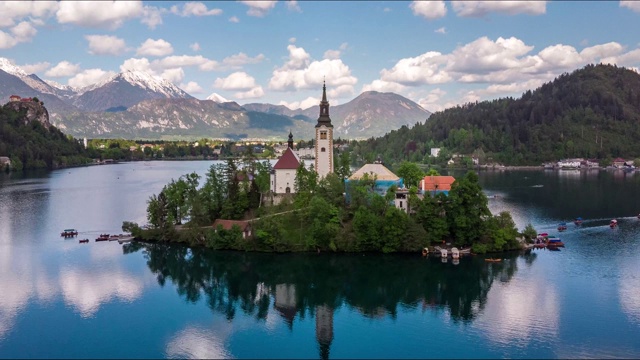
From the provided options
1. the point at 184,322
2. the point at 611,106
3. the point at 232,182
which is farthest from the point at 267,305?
the point at 611,106

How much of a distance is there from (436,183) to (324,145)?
14098mm

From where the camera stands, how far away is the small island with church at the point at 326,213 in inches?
2100

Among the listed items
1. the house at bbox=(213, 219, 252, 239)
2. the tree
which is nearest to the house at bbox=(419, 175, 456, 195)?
the tree

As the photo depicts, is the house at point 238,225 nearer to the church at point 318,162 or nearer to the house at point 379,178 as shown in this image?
the church at point 318,162

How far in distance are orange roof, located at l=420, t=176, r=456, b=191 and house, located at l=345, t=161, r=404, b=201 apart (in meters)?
2.84

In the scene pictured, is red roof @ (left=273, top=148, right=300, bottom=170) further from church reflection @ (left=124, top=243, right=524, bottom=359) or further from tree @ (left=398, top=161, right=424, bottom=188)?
church reflection @ (left=124, top=243, right=524, bottom=359)

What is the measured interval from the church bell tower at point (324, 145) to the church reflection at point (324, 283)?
50.8ft

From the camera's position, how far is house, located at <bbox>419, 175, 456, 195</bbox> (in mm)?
61625

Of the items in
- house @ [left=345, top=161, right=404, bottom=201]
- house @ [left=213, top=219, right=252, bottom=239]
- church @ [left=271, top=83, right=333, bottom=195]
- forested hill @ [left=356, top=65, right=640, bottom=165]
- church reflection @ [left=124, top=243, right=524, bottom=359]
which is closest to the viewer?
church reflection @ [left=124, top=243, right=524, bottom=359]

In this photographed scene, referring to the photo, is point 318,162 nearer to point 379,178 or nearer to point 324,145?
point 324,145

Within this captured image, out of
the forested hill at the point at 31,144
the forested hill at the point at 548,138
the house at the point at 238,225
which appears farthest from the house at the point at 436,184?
the forested hill at the point at 31,144

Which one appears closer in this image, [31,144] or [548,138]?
[31,144]

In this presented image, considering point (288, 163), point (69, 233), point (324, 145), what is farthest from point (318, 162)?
point (69, 233)

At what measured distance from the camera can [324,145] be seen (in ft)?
213
